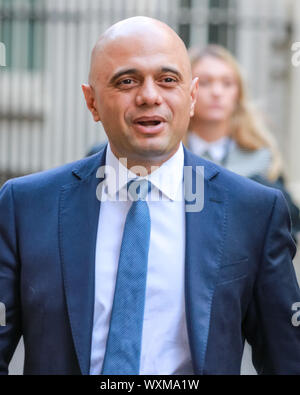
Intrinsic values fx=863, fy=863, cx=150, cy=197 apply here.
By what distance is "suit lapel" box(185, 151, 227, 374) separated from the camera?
2.45 metres

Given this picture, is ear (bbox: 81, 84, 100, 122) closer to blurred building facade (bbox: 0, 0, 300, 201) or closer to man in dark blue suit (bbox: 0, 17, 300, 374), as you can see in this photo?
man in dark blue suit (bbox: 0, 17, 300, 374)

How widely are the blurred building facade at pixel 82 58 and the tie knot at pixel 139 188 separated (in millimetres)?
8551

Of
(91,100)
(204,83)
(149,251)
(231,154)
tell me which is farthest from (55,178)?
(204,83)

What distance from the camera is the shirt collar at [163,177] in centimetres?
258

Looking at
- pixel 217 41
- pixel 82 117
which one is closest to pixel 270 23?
pixel 217 41

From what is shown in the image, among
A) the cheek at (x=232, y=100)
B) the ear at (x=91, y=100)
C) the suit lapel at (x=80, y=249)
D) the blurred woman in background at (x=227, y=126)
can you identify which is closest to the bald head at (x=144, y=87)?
the ear at (x=91, y=100)

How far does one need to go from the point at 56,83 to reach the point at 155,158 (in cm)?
933

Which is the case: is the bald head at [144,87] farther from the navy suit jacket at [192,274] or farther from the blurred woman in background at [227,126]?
the blurred woman in background at [227,126]

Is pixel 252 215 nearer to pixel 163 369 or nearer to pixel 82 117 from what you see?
pixel 163 369

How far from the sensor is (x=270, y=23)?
1123cm

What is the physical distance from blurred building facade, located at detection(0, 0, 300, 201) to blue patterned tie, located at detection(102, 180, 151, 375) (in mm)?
8590

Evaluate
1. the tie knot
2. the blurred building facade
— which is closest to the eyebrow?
the tie knot

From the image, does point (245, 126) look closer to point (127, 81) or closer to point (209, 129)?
point (209, 129)

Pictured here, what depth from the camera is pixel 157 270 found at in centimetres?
251
